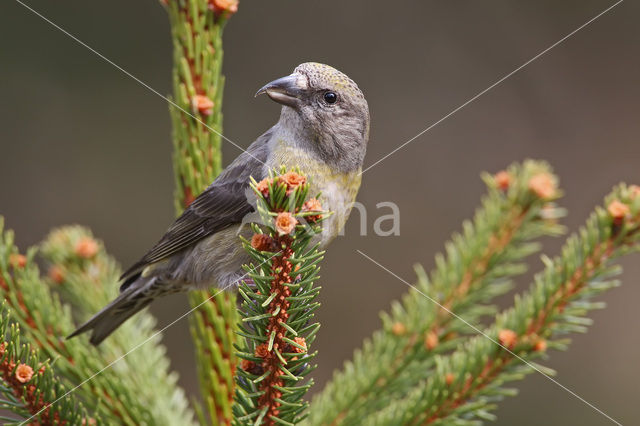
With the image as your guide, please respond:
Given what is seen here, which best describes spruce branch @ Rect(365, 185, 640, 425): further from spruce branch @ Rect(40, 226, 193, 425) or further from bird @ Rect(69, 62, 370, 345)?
bird @ Rect(69, 62, 370, 345)

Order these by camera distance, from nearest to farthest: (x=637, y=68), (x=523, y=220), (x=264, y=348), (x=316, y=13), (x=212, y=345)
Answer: (x=264, y=348)
(x=212, y=345)
(x=523, y=220)
(x=637, y=68)
(x=316, y=13)

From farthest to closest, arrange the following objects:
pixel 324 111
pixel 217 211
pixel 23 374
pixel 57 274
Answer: pixel 324 111, pixel 217 211, pixel 57 274, pixel 23 374

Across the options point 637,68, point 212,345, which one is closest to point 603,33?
point 637,68

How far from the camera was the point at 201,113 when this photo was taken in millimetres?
2396

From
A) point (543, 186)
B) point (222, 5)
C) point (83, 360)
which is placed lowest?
point (83, 360)

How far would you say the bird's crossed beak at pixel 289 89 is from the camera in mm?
2812

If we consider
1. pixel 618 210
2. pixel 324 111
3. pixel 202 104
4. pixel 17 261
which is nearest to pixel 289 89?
pixel 324 111

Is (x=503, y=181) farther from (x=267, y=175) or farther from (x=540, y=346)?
(x=267, y=175)

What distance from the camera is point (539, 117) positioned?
5.53m

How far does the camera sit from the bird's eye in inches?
117

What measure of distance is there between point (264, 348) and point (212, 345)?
Answer: 0.65 m

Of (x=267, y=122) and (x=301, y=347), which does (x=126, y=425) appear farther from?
(x=267, y=122)

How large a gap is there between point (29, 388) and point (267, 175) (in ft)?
4.69

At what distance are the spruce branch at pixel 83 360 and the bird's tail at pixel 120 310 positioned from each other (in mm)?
58
